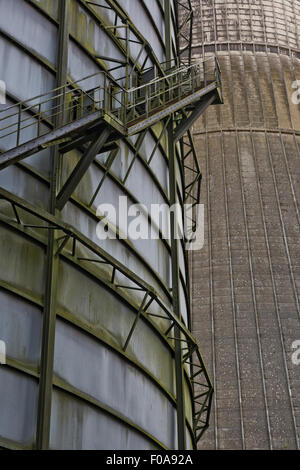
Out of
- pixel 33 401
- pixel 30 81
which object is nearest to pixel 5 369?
pixel 33 401

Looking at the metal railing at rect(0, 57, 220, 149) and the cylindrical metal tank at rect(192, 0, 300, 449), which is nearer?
the metal railing at rect(0, 57, 220, 149)

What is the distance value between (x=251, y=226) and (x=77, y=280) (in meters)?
23.0

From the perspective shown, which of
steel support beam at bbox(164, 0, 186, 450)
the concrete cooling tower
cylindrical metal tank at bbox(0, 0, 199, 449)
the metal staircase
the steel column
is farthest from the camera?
steel support beam at bbox(164, 0, 186, 450)

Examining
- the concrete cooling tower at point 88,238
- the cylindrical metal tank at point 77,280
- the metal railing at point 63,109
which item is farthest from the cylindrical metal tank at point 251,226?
the metal railing at point 63,109

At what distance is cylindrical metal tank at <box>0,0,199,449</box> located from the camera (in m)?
12.9

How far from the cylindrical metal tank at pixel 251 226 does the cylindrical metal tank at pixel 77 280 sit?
36.9 feet

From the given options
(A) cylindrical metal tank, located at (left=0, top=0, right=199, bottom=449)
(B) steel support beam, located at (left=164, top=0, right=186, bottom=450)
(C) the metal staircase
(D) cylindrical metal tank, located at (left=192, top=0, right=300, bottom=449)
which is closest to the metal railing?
(C) the metal staircase

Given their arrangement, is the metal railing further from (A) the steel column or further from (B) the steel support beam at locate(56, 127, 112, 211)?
(B) the steel support beam at locate(56, 127, 112, 211)

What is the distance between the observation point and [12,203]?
1314 centimetres

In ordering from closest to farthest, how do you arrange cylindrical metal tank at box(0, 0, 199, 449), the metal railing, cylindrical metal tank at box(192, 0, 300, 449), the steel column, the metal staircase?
the steel column
cylindrical metal tank at box(0, 0, 199, 449)
the metal staircase
the metal railing
cylindrical metal tank at box(192, 0, 300, 449)

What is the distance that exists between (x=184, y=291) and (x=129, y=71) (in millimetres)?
6001

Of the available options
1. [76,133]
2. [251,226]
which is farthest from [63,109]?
[251,226]

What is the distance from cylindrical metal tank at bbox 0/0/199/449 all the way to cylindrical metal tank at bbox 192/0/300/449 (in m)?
11.3

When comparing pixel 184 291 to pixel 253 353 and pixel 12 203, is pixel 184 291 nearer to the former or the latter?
pixel 12 203
